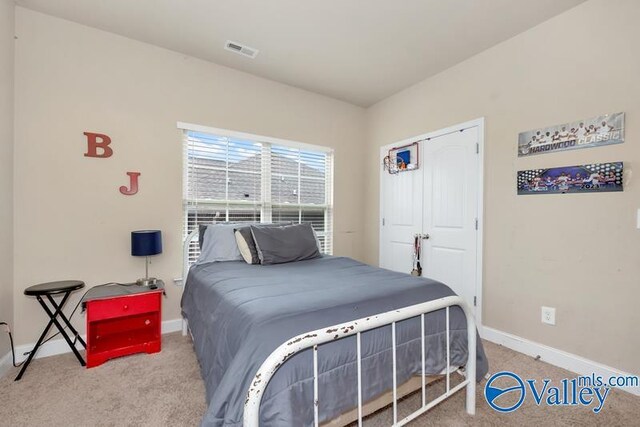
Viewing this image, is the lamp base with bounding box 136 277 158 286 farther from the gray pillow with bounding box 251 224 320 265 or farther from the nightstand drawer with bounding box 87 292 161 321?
the gray pillow with bounding box 251 224 320 265

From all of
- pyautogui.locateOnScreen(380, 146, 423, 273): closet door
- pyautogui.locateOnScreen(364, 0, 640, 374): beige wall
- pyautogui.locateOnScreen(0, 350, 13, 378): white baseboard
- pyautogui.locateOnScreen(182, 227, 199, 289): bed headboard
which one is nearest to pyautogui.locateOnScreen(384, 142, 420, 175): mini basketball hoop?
pyautogui.locateOnScreen(380, 146, 423, 273): closet door

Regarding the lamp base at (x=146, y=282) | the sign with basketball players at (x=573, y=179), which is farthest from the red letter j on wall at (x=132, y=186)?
the sign with basketball players at (x=573, y=179)

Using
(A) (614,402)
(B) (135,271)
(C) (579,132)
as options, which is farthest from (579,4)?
(B) (135,271)

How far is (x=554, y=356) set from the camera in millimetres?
2195

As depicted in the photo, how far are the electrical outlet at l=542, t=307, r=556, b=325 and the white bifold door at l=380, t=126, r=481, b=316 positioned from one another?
1.84 ft

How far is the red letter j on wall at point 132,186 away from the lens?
2558 millimetres

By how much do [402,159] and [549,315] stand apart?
2058 millimetres

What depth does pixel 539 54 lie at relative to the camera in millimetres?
2324

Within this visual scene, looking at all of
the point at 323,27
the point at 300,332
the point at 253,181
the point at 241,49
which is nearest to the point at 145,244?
the point at 253,181

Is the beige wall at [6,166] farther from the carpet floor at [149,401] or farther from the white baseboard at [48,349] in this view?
the carpet floor at [149,401]

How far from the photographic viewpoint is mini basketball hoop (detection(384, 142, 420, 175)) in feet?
11.0

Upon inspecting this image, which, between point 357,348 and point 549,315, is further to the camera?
point 549,315

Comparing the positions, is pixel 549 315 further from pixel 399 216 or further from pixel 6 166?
pixel 6 166

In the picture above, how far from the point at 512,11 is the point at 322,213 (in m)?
2.62
